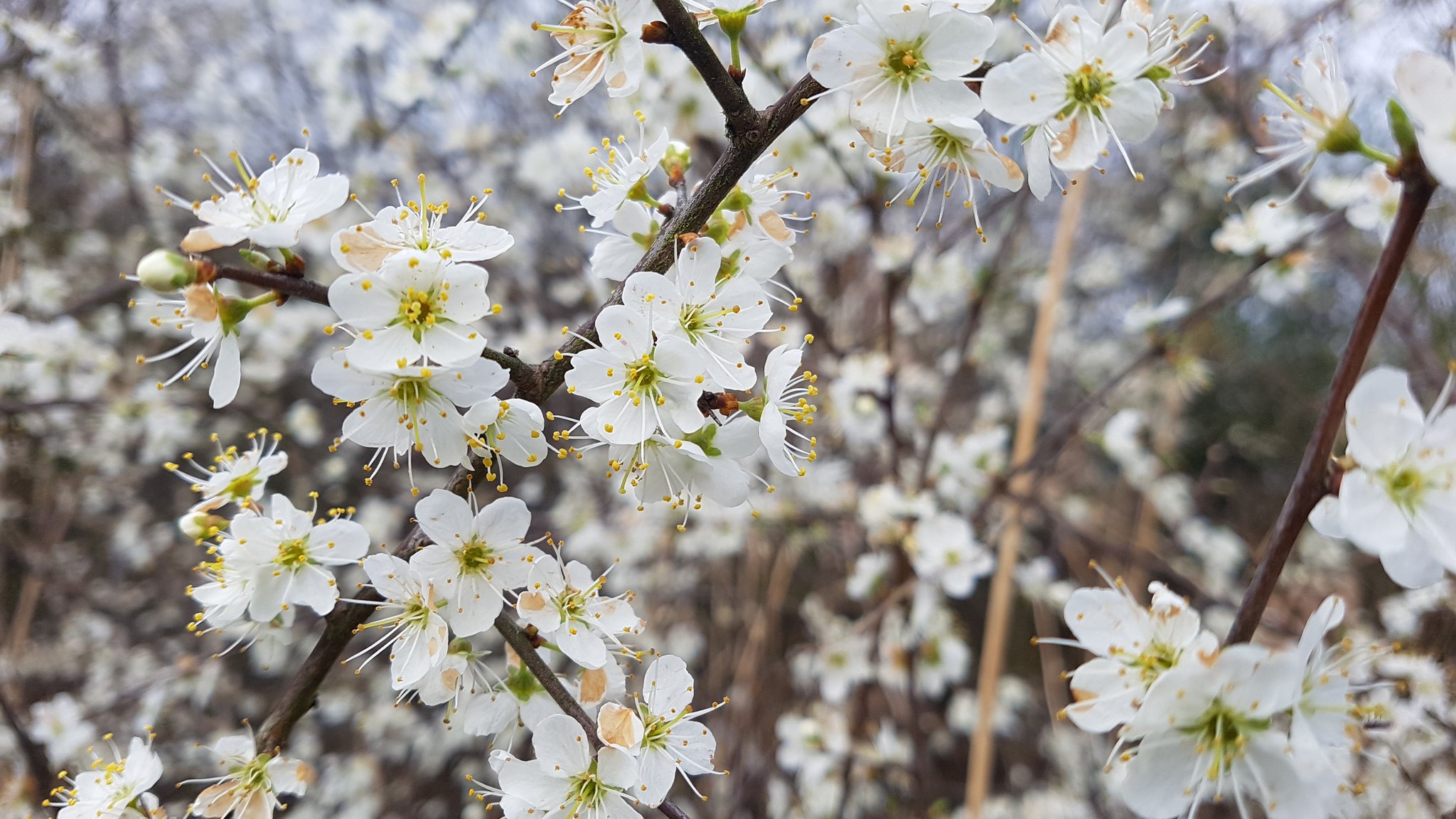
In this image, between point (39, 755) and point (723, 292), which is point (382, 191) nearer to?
point (39, 755)

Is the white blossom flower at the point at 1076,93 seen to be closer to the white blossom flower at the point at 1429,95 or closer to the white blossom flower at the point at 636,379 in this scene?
the white blossom flower at the point at 1429,95

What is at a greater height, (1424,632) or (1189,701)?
(1189,701)

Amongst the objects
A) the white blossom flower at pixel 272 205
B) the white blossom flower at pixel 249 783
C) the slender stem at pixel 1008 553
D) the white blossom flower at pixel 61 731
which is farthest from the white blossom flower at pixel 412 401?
the white blossom flower at pixel 61 731

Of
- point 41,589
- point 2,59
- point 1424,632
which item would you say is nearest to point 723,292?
point 1424,632

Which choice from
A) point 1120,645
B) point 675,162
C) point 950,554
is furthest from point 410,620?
point 950,554

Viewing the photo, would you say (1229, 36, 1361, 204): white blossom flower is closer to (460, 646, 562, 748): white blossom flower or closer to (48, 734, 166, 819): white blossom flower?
(460, 646, 562, 748): white blossom flower

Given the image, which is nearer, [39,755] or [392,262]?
[392,262]

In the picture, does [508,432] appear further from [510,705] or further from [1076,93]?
[1076,93]
